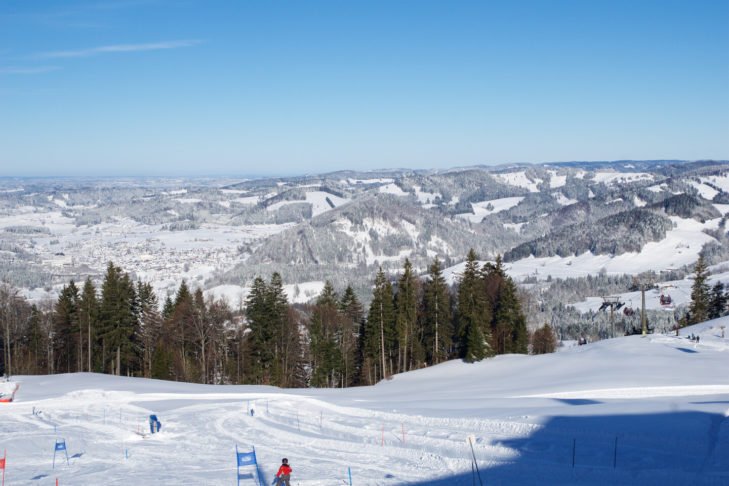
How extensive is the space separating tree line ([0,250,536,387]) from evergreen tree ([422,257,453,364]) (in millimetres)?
95

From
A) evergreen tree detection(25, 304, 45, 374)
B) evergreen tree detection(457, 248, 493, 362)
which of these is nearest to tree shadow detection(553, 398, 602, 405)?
evergreen tree detection(457, 248, 493, 362)

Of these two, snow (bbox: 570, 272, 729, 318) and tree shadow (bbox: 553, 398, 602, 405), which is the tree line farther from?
snow (bbox: 570, 272, 729, 318)

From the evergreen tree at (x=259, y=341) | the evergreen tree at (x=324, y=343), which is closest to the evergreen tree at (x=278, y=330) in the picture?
the evergreen tree at (x=259, y=341)

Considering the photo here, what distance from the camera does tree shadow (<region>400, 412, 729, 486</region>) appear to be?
44.0 feet

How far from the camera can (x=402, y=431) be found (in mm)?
18734

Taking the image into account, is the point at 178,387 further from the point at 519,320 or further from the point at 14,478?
the point at 519,320

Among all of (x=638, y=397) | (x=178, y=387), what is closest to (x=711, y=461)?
(x=638, y=397)

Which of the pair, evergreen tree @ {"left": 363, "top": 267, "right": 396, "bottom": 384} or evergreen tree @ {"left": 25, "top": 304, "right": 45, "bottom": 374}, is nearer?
evergreen tree @ {"left": 363, "top": 267, "right": 396, "bottom": 384}

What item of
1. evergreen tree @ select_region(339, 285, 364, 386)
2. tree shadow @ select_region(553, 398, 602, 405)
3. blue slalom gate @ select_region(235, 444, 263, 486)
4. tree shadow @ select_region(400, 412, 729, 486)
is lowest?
evergreen tree @ select_region(339, 285, 364, 386)

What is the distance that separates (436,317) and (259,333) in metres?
14.6

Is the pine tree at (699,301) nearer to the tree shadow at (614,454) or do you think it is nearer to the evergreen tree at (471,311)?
the evergreen tree at (471,311)

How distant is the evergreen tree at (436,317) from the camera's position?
43906 millimetres

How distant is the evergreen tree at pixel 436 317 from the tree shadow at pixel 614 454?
83.9ft

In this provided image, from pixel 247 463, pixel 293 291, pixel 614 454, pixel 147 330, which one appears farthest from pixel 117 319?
pixel 293 291
